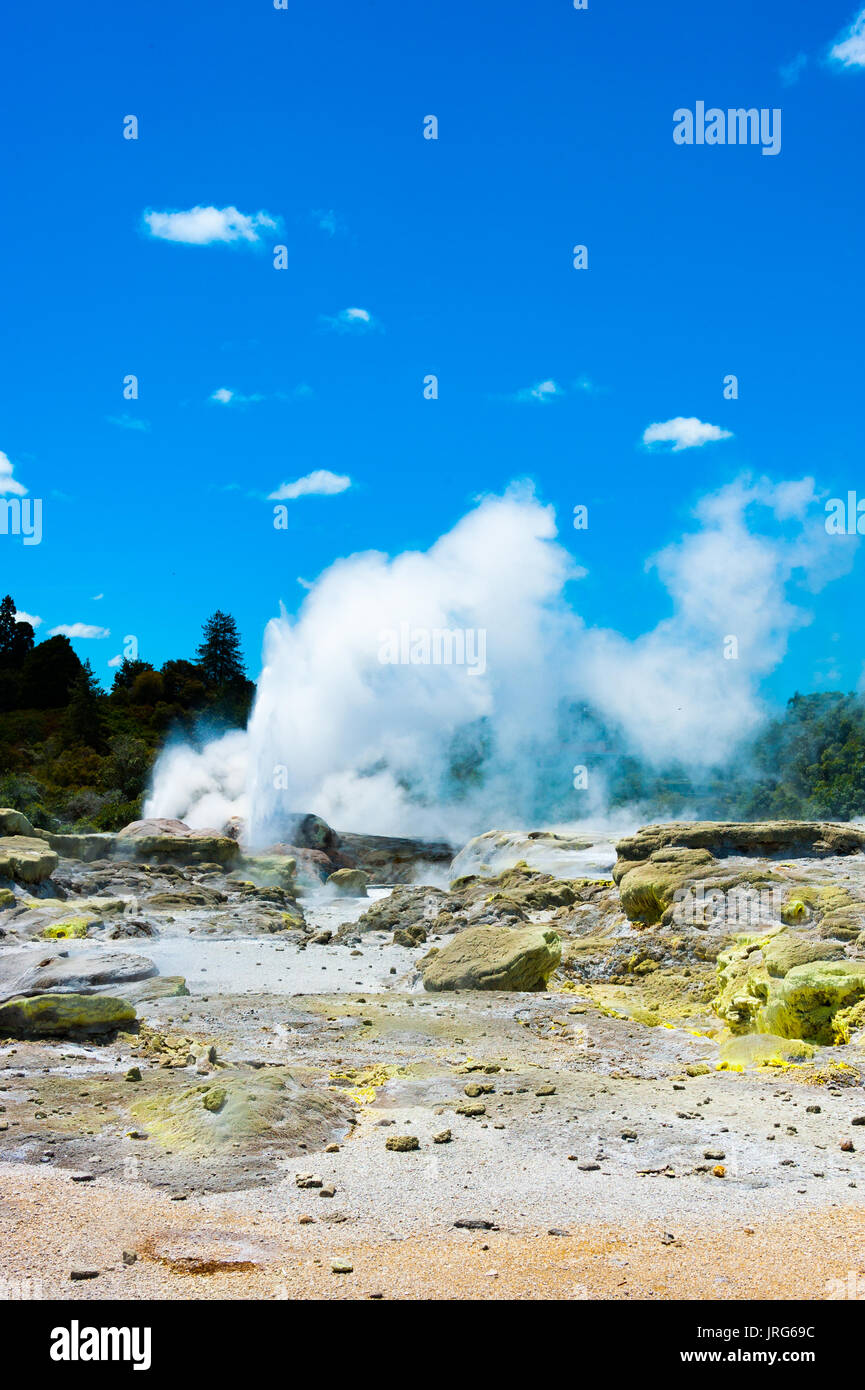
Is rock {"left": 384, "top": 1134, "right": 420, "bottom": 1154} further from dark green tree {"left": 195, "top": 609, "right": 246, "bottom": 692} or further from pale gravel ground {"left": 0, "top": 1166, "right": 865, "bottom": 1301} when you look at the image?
dark green tree {"left": 195, "top": 609, "right": 246, "bottom": 692}

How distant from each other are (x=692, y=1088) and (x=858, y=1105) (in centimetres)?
105

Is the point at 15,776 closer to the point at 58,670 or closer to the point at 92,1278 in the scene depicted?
the point at 58,670

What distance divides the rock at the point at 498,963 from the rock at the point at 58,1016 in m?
3.98

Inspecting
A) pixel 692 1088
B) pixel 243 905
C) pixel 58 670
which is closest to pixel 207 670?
pixel 58 670

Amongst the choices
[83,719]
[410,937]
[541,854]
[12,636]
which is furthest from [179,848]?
[12,636]

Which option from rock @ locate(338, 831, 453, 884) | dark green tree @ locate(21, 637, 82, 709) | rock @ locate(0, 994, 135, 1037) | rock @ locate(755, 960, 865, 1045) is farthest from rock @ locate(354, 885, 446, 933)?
dark green tree @ locate(21, 637, 82, 709)

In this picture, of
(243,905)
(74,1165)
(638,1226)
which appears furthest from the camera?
(243,905)

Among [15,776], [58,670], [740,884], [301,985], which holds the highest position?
[58,670]

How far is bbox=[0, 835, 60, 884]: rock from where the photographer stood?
17656mm

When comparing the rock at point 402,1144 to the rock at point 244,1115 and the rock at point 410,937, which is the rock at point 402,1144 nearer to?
the rock at point 244,1115

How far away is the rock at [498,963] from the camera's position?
35.8 ft

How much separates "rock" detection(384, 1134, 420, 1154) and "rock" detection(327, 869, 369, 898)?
59.3ft

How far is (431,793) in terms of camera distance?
126ft

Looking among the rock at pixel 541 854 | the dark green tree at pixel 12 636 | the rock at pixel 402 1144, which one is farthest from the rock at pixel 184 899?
the dark green tree at pixel 12 636
